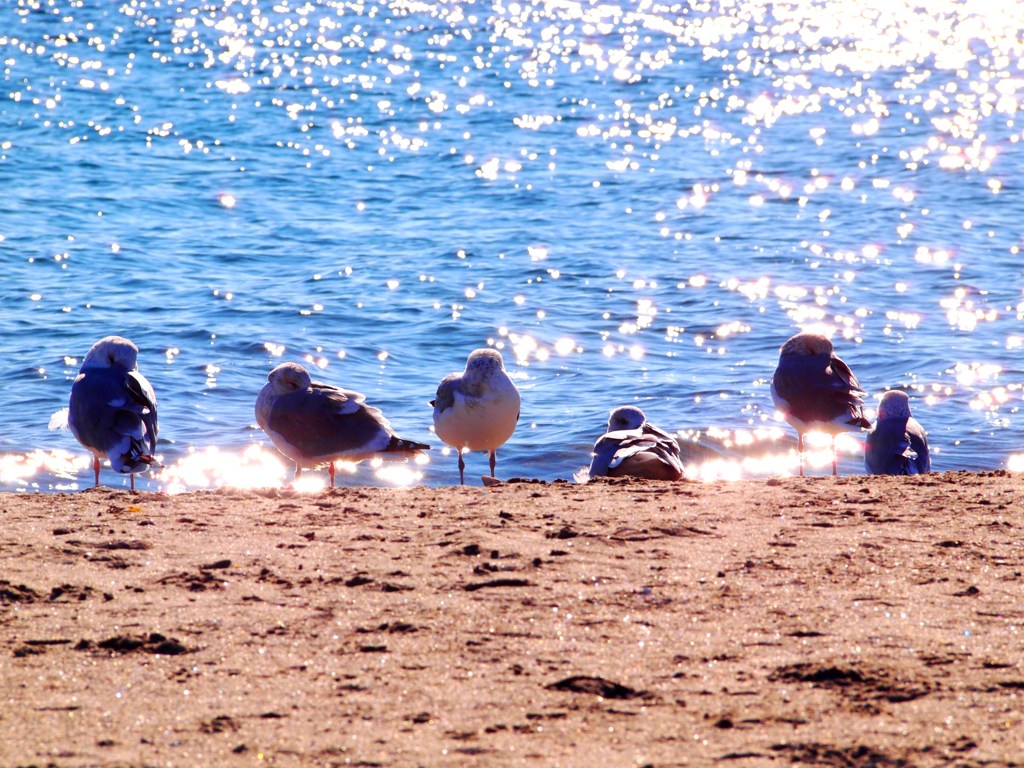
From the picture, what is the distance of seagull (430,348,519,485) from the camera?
10641mm

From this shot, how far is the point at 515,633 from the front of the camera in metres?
5.76

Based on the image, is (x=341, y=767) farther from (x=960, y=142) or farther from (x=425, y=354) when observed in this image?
(x=960, y=142)

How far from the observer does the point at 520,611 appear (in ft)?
19.8

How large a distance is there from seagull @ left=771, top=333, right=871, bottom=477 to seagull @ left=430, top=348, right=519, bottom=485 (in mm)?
2620

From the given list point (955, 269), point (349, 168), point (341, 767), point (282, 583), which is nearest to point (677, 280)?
point (955, 269)

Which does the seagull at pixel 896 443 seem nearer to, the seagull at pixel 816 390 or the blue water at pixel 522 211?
the seagull at pixel 816 390

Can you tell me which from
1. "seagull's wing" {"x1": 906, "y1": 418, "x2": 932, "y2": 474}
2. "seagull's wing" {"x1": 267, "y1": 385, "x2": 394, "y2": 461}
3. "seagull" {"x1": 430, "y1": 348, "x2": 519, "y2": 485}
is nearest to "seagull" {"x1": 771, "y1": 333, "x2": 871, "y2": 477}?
"seagull's wing" {"x1": 906, "y1": 418, "x2": 932, "y2": 474}

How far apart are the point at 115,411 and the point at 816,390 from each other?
18.8 feet

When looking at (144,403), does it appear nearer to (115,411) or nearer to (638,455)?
(115,411)

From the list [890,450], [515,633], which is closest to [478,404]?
[890,450]

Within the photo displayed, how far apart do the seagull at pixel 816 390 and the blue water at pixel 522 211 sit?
128 centimetres

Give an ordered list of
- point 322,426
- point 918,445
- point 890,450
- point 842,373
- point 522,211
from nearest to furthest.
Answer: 1. point 322,426
2. point 890,450
3. point 918,445
4. point 842,373
5. point 522,211

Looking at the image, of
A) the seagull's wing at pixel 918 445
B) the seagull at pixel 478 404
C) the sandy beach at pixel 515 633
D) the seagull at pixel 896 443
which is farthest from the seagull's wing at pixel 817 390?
the sandy beach at pixel 515 633

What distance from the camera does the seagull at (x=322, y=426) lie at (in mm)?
10367
